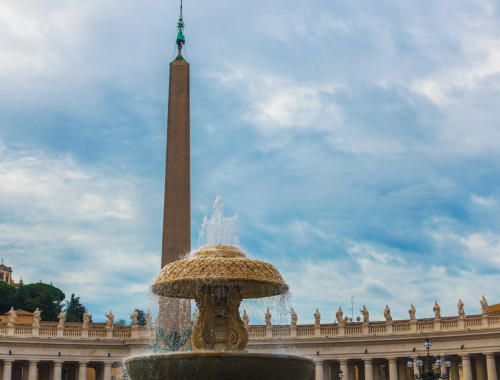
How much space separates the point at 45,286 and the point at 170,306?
8807 cm

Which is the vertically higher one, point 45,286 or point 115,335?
point 45,286

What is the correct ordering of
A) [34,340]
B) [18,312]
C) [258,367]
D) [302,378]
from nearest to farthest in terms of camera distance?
[258,367]
[302,378]
[34,340]
[18,312]

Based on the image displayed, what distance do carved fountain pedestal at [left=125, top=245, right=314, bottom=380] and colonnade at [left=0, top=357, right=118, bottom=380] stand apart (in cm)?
3945

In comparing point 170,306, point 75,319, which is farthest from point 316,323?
point 75,319

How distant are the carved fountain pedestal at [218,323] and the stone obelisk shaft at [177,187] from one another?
22.6 feet

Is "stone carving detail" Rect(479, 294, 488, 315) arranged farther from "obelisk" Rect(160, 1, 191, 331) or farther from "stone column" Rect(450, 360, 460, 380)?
"obelisk" Rect(160, 1, 191, 331)

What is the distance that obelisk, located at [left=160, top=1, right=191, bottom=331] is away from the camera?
2823cm

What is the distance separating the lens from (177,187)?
96.6ft

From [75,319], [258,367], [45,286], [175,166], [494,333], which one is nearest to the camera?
[258,367]

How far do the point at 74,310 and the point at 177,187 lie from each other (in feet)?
250

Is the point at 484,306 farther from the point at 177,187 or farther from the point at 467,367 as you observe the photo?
the point at 177,187

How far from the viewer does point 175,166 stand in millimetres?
29828

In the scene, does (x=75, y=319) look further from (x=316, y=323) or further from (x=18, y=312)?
(x=316, y=323)

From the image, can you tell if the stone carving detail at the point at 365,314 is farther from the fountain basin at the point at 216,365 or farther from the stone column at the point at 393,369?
the fountain basin at the point at 216,365
